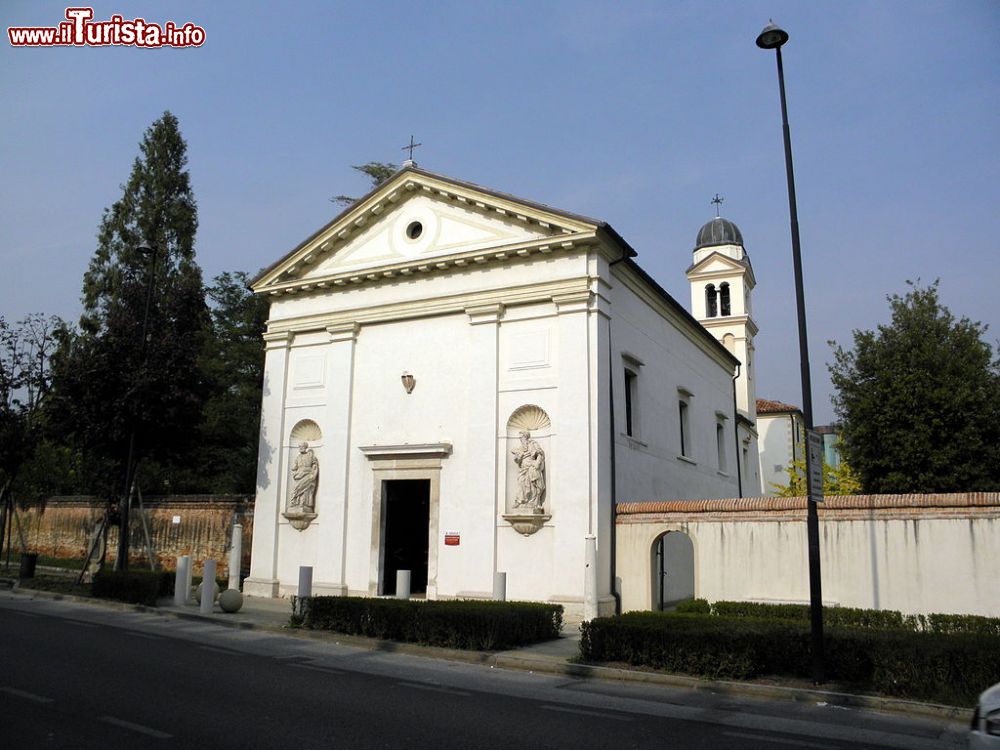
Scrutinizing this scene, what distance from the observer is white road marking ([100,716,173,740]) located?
21.7 feet

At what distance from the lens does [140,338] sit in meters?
23.9

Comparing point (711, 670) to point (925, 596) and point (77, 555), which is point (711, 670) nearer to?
point (925, 596)

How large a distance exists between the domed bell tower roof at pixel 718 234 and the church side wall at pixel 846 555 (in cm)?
3172

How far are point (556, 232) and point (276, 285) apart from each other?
9.27m

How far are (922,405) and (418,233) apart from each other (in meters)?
15.6

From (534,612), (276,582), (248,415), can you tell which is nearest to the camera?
(534,612)

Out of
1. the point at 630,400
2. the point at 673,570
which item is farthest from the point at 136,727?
the point at 673,570

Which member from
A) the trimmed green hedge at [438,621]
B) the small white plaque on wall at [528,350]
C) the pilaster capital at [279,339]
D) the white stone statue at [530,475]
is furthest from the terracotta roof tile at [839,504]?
the pilaster capital at [279,339]

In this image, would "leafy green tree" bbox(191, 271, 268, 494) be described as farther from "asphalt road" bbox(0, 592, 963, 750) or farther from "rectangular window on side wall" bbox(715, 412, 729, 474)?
"asphalt road" bbox(0, 592, 963, 750)

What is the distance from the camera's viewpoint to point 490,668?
11.9m

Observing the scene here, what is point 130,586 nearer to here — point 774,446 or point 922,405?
point 922,405

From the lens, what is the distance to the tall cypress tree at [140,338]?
2139 cm

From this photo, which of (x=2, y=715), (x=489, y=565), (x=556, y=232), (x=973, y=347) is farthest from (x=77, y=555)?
(x=973, y=347)

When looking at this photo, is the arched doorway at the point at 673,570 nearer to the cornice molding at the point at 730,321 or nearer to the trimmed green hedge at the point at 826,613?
the trimmed green hedge at the point at 826,613
